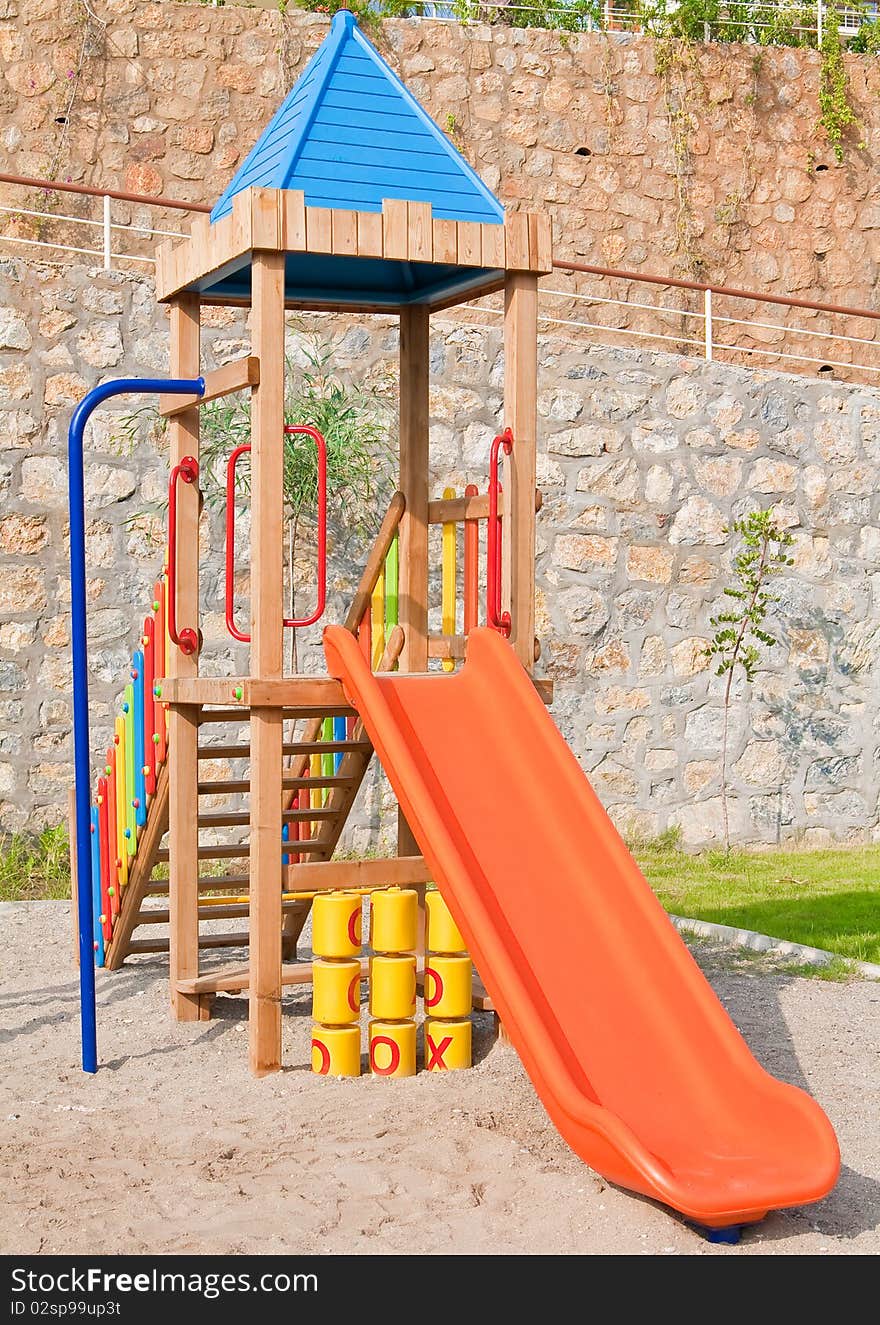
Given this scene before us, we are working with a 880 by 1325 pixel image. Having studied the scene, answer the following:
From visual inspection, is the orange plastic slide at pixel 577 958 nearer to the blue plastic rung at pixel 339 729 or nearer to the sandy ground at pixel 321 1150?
the sandy ground at pixel 321 1150

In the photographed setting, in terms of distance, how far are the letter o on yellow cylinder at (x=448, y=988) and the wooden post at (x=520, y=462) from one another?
1.04 m

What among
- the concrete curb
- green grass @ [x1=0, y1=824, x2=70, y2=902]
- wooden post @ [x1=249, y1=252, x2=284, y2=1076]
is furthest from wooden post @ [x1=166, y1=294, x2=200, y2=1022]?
green grass @ [x1=0, y1=824, x2=70, y2=902]

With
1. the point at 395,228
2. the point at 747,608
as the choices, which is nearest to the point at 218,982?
the point at 395,228

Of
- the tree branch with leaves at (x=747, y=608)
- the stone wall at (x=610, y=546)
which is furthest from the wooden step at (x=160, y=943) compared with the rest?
the tree branch with leaves at (x=747, y=608)

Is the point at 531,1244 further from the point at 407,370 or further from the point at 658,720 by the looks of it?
the point at 658,720

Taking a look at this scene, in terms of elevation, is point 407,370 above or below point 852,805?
above

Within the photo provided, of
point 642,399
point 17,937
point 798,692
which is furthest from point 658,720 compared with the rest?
point 17,937

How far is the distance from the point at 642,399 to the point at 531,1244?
6.64 meters

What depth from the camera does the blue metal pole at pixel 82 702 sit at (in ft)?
15.5

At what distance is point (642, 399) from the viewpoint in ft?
30.2

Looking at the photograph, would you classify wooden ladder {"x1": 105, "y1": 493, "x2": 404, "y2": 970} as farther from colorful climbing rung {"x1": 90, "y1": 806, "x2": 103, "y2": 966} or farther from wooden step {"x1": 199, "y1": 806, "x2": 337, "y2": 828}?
colorful climbing rung {"x1": 90, "y1": 806, "x2": 103, "y2": 966}

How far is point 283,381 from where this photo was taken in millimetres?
4734

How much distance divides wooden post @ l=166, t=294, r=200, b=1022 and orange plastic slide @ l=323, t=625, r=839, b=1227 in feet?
2.89

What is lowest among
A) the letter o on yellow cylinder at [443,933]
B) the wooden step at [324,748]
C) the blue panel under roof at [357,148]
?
the letter o on yellow cylinder at [443,933]
